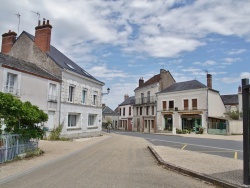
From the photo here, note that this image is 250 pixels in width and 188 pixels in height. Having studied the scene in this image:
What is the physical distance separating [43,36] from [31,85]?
6138 mm

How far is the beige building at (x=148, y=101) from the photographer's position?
4281 cm

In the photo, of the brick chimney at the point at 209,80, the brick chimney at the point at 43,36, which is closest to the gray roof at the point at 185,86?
the brick chimney at the point at 209,80

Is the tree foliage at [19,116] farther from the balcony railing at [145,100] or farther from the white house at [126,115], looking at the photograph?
the white house at [126,115]

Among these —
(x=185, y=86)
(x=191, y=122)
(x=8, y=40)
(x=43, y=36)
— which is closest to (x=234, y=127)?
(x=191, y=122)

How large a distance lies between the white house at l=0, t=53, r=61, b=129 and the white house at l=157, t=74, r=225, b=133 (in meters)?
21.5

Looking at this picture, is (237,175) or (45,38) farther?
(45,38)

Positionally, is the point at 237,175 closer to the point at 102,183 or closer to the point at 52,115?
the point at 102,183

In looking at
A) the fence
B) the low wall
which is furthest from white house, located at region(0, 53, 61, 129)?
the low wall

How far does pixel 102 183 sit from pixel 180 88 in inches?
1350

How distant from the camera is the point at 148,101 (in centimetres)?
4441

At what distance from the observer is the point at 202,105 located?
35.2 meters

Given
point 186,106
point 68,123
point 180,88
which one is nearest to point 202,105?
point 186,106

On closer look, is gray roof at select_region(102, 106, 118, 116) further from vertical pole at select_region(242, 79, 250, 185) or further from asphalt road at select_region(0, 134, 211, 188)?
vertical pole at select_region(242, 79, 250, 185)

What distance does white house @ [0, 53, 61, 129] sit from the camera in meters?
16.2
